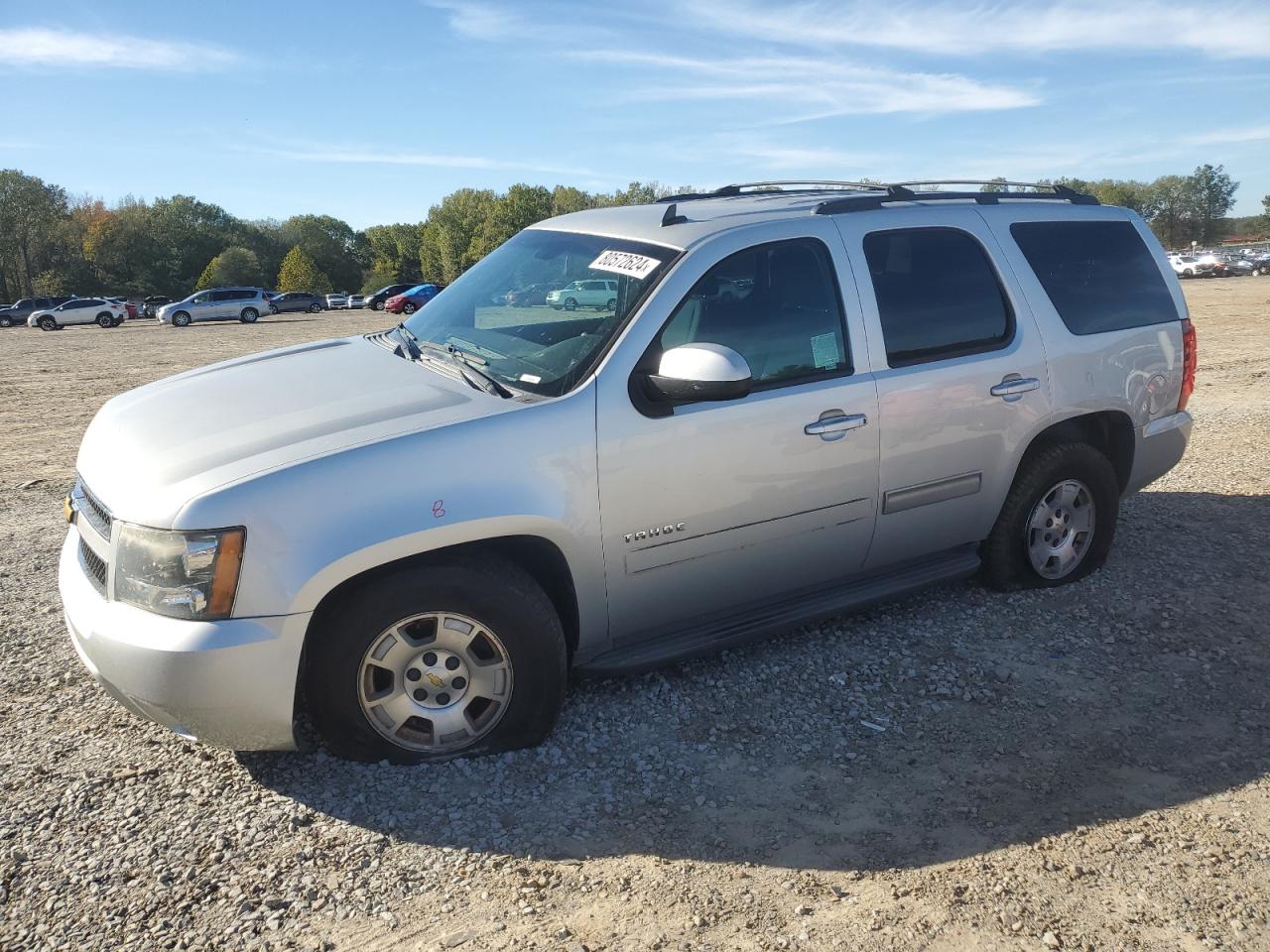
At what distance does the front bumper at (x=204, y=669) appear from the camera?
289 cm

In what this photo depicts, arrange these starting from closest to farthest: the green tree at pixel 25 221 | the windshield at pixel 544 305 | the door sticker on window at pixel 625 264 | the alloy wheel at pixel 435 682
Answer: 1. the alloy wheel at pixel 435 682
2. the windshield at pixel 544 305
3. the door sticker on window at pixel 625 264
4. the green tree at pixel 25 221

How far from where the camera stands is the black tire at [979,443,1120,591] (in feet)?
15.3

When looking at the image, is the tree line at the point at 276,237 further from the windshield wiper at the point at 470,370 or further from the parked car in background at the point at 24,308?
the windshield wiper at the point at 470,370

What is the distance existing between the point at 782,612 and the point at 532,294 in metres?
1.73

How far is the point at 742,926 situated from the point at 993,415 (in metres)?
2.67

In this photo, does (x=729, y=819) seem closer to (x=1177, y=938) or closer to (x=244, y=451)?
(x=1177, y=938)

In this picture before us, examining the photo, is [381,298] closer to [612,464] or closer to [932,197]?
[932,197]

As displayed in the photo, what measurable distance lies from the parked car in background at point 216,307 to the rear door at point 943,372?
153ft

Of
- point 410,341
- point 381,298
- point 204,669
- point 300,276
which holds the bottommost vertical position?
point 204,669

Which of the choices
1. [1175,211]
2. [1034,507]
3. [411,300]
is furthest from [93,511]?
[1175,211]

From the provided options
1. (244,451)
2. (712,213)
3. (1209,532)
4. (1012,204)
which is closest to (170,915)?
(244,451)

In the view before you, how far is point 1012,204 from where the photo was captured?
4836 mm

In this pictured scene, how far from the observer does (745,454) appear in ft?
12.1

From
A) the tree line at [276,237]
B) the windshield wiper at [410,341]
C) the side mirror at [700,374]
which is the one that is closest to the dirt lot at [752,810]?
the side mirror at [700,374]
